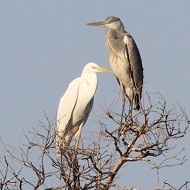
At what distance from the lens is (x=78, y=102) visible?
9.12 m

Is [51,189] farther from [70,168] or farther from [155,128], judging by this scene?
[155,128]

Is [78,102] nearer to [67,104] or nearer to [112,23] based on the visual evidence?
[67,104]

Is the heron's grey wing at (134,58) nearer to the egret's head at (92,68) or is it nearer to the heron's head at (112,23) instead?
the heron's head at (112,23)

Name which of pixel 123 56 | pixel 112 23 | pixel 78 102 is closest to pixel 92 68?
pixel 78 102

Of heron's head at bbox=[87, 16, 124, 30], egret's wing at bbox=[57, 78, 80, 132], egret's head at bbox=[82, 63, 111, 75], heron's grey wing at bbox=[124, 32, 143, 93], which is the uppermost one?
heron's head at bbox=[87, 16, 124, 30]

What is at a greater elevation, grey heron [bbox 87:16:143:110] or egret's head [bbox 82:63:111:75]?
grey heron [bbox 87:16:143:110]

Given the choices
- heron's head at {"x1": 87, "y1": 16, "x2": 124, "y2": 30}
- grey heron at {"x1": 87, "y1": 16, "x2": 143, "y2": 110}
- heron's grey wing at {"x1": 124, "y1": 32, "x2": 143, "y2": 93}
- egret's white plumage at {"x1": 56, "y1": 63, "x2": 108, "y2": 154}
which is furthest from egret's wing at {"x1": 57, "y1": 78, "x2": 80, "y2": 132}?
heron's head at {"x1": 87, "y1": 16, "x2": 124, "y2": 30}

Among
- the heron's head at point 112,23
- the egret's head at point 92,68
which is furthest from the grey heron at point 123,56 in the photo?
the egret's head at point 92,68

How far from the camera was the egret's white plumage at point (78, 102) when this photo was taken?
29.6ft

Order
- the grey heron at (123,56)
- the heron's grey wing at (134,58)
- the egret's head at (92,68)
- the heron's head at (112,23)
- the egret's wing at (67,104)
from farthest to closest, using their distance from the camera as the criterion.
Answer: the heron's head at (112,23)
the heron's grey wing at (134,58)
the grey heron at (123,56)
the egret's head at (92,68)
the egret's wing at (67,104)

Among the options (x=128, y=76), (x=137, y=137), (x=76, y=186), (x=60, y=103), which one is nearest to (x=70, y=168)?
(x=76, y=186)

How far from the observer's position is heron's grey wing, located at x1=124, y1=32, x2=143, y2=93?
1017 centimetres

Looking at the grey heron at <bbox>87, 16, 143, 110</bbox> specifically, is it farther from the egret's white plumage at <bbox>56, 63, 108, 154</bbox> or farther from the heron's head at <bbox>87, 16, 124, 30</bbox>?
the egret's white plumage at <bbox>56, 63, 108, 154</bbox>

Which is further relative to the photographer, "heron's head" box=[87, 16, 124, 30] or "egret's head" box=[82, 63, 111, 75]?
"heron's head" box=[87, 16, 124, 30]
